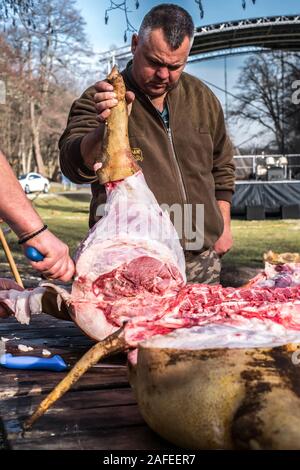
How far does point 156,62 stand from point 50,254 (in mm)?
1585

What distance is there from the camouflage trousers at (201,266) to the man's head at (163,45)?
3.49 ft

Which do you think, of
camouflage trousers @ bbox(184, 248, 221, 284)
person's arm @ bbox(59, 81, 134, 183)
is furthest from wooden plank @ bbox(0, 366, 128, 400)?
camouflage trousers @ bbox(184, 248, 221, 284)

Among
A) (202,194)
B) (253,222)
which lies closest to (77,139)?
(202,194)

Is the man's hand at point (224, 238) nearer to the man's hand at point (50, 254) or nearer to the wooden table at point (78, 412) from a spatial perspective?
the wooden table at point (78, 412)

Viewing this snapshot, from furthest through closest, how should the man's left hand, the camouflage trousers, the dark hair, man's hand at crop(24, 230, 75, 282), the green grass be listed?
1. the green grass
2. the man's left hand
3. the camouflage trousers
4. the dark hair
5. man's hand at crop(24, 230, 75, 282)

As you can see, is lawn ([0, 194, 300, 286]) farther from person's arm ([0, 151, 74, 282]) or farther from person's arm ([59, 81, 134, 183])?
person's arm ([0, 151, 74, 282])

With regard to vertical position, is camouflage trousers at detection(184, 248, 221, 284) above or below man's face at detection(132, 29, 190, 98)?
below

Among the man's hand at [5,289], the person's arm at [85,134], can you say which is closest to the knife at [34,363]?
the man's hand at [5,289]

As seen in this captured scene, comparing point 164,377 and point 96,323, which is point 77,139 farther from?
point 164,377

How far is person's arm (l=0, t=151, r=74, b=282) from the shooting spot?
7.36 feet

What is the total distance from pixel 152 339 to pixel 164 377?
165 millimetres

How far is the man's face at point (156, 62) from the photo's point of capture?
11.2 ft

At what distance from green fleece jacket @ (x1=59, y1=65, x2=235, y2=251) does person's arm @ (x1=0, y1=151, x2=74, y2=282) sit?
Answer: 109 cm

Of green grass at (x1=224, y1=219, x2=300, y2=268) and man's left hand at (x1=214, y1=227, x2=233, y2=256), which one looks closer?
man's left hand at (x1=214, y1=227, x2=233, y2=256)
